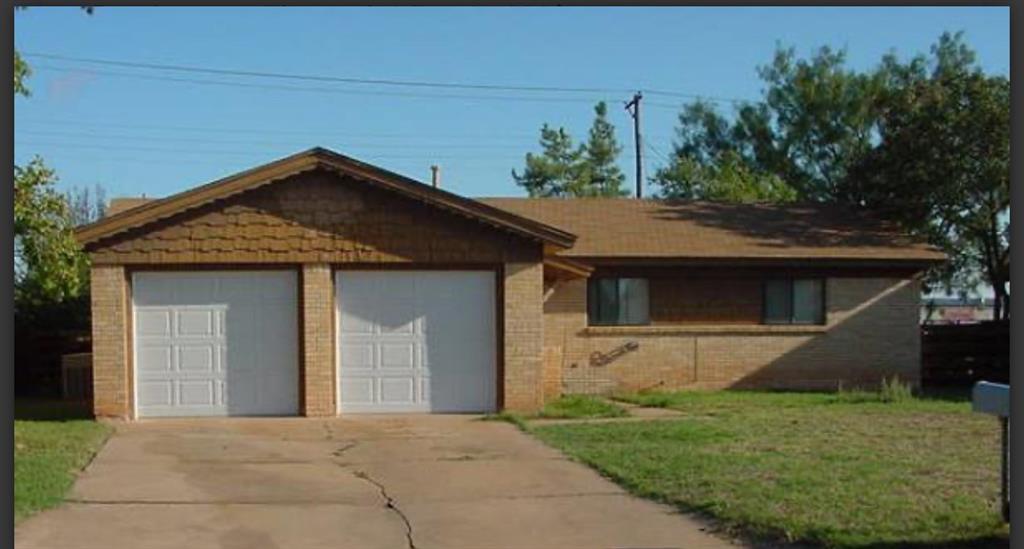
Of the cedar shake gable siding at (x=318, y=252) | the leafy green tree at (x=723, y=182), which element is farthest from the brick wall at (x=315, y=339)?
the leafy green tree at (x=723, y=182)

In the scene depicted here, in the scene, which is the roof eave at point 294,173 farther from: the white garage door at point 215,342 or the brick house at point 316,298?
the white garage door at point 215,342

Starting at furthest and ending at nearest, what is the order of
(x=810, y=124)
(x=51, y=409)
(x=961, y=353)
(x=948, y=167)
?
(x=810, y=124), (x=948, y=167), (x=961, y=353), (x=51, y=409)

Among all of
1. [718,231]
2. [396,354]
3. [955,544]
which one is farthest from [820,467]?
[718,231]

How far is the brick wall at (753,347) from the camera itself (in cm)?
2353

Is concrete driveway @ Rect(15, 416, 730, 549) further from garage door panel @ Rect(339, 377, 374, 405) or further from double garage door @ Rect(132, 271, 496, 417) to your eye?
garage door panel @ Rect(339, 377, 374, 405)

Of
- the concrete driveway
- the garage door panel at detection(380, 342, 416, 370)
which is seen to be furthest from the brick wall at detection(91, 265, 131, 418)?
the garage door panel at detection(380, 342, 416, 370)

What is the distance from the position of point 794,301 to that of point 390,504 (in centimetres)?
1541

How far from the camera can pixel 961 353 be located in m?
26.1

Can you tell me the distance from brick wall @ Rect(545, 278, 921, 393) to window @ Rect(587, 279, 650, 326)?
22cm

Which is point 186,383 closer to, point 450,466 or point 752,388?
point 450,466

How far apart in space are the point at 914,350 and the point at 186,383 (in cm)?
1444

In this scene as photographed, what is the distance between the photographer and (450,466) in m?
12.9

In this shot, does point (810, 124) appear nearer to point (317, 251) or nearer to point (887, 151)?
point (887, 151)

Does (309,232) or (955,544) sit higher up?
(309,232)
